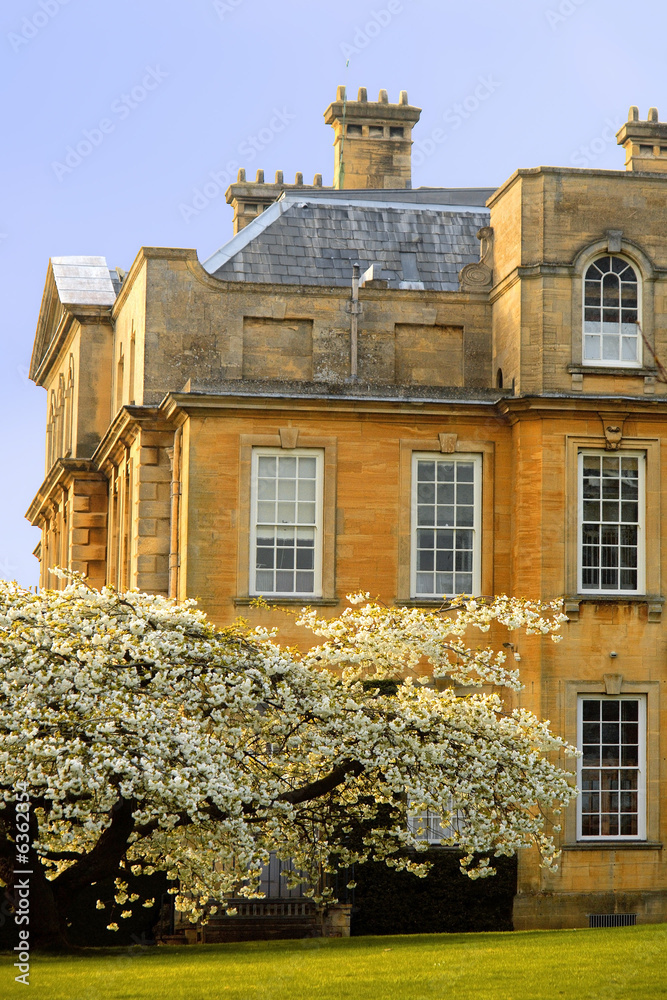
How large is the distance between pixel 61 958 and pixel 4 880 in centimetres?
120

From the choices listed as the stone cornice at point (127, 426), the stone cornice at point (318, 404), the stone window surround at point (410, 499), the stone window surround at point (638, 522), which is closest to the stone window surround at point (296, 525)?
the stone cornice at point (318, 404)

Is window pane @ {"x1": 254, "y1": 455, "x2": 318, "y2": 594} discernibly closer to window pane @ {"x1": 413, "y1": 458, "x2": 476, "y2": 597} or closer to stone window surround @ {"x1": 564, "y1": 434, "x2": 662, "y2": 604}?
window pane @ {"x1": 413, "y1": 458, "x2": 476, "y2": 597}

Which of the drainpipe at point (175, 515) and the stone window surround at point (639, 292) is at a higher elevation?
the stone window surround at point (639, 292)

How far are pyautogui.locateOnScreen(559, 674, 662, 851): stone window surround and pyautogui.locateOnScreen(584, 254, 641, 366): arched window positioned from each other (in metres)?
5.23

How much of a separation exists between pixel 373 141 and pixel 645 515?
18124 mm

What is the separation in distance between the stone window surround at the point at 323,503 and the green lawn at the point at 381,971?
249 inches

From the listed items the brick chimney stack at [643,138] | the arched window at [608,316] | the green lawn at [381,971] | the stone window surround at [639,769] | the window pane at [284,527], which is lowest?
the green lawn at [381,971]

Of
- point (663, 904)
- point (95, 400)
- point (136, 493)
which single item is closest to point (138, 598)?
point (136, 493)

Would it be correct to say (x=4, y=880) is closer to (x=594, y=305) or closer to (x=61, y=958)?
(x=61, y=958)

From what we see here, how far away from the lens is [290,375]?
2822cm

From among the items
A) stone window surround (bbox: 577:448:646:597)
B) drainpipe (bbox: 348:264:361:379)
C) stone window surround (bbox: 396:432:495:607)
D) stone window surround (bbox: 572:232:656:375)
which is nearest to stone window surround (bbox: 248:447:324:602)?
stone window surround (bbox: 396:432:495:607)

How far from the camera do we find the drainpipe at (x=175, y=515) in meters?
26.1

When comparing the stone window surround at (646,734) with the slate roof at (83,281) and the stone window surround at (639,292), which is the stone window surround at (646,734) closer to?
the stone window surround at (639,292)

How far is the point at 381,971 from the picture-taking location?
54.5 ft
